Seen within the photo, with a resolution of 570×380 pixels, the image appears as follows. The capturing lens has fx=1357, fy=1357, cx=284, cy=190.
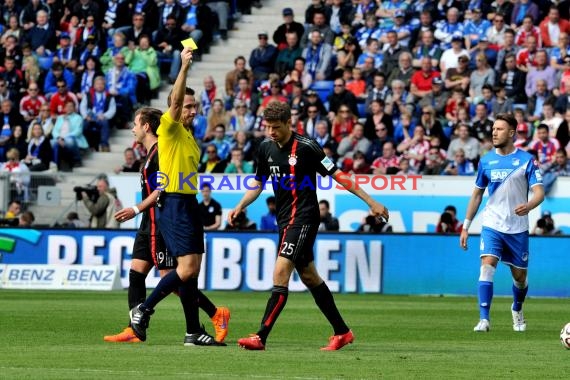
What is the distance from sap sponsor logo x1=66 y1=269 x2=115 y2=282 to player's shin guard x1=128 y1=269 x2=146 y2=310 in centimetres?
1150

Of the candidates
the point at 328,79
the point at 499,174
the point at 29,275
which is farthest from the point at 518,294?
the point at 328,79

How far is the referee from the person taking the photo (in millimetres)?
12297

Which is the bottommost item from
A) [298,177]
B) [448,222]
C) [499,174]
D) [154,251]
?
[448,222]

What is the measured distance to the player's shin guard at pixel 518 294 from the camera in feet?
50.5

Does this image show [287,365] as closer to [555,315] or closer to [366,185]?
[555,315]

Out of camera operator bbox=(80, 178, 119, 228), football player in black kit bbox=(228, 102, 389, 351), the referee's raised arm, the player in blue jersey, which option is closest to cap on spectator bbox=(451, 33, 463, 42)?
camera operator bbox=(80, 178, 119, 228)

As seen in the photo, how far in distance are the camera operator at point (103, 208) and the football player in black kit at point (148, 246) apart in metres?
14.1

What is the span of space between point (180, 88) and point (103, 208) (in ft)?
52.1

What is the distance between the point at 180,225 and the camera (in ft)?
40.5

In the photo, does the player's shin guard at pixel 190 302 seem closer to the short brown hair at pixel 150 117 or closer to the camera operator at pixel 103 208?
the short brown hair at pixel 150 117

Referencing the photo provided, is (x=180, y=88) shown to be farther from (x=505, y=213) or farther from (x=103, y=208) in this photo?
(x=103, y=208)

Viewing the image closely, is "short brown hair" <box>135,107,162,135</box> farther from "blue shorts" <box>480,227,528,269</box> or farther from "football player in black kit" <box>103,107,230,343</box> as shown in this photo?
"blue shorts" <box>480,227,528,269</box>

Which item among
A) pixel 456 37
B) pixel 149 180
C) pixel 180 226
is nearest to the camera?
pixel 180 226

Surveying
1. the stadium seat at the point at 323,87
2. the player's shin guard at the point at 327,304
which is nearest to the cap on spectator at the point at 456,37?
the stadium seat at the point at 323,87
